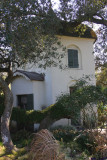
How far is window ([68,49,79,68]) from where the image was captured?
43.8 ft

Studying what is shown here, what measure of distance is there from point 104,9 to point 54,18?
11.5 ft

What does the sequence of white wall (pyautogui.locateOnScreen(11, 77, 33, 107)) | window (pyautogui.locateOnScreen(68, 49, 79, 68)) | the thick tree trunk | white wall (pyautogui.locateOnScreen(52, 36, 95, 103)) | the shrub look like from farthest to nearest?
window (pyautogui.locateOnScreen(68, 49, 79, 68)), white wall (pyautogui.locateOnScreen(11, 77, 33, 107)), white wall (pyautogui.locateOnScreen(52, 36, 95, 103)), the thick tree trunk, the shrub

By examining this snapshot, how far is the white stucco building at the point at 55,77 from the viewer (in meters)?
12.4

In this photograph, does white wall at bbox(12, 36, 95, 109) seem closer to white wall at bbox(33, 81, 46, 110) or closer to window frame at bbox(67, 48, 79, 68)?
white wall at bbox(33, 81, 46, 110)

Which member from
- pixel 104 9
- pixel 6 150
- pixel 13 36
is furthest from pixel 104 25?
pixel 6 150

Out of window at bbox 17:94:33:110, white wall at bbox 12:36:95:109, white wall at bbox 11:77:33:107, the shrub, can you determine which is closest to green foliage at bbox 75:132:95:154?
the shrub

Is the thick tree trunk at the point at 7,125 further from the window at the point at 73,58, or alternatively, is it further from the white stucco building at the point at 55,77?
the window at the point at 73,58

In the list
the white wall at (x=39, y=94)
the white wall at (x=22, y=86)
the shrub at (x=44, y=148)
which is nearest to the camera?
the shrub at (x=44, y=148)

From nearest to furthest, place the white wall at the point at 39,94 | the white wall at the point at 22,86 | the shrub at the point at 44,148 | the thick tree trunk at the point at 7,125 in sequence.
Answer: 1. the shrub at the point at 44,148
2. the thick tree trunk at the point at 7,125
3. the white wall at the point at 39,94
4. the white wall at the point at 22,86

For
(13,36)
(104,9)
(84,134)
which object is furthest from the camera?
(104,9)

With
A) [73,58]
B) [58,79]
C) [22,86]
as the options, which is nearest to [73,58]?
[73,58]

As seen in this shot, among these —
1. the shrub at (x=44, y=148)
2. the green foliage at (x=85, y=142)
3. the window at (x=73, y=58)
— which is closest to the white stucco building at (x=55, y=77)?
the window at (x=73, y=58)

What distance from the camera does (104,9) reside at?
A: 11.3 m

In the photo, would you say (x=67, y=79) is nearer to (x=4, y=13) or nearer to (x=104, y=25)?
(x=104, y=25)
